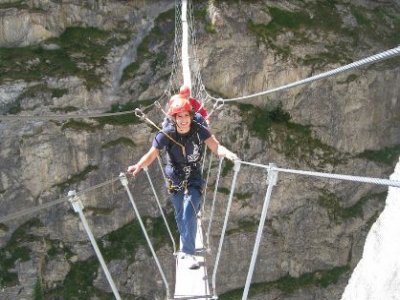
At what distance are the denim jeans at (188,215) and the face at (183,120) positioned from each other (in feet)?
2.70

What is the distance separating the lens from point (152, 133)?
1766cm

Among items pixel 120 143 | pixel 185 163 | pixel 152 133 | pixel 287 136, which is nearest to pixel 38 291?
pixel 120 143

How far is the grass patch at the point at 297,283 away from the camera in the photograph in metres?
19.1

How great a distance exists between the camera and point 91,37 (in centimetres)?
1847

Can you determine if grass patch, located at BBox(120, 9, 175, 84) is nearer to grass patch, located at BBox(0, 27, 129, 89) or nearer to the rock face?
the rock face

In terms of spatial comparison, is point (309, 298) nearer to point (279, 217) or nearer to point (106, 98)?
point (279, 217)

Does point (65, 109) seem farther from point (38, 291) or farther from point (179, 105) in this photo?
point (179, 105)

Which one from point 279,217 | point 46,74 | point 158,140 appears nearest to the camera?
point 158,140

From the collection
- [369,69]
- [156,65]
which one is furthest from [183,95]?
[369,69]

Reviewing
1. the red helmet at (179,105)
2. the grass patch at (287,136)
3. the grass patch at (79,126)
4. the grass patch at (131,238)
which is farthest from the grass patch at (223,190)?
the red helmet at (179,105)

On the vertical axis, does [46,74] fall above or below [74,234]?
above

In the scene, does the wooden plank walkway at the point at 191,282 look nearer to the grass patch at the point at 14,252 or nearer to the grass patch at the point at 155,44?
the grass patch at the point at 155,44

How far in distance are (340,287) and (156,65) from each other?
11.0 meters

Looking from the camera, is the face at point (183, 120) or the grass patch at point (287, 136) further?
the grass patch at point (287, 136)
